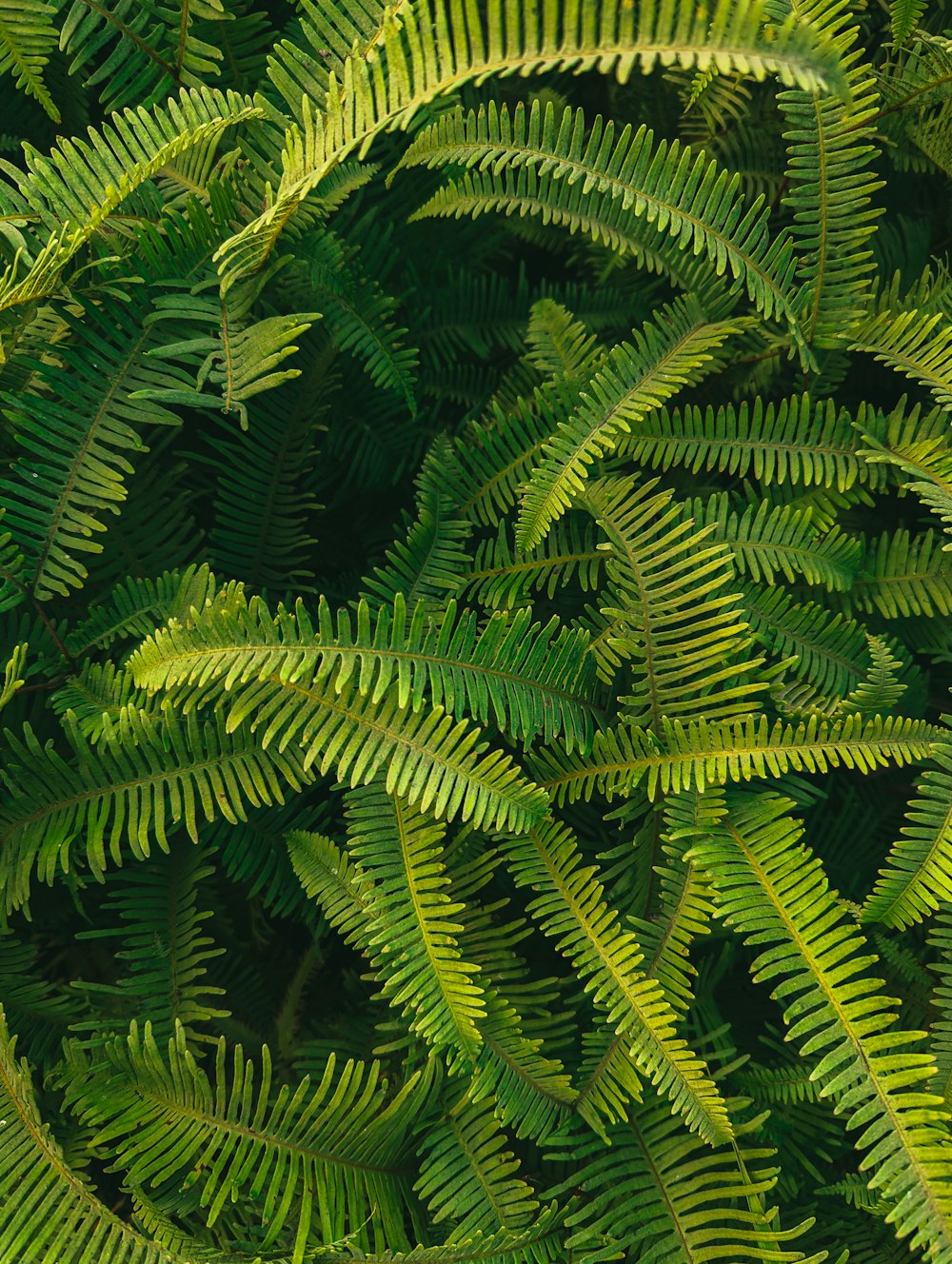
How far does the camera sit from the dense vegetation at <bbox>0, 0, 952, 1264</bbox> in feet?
3.73

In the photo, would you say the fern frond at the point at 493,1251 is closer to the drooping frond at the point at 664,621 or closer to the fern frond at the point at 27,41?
the drooping frond at the point at 664,621

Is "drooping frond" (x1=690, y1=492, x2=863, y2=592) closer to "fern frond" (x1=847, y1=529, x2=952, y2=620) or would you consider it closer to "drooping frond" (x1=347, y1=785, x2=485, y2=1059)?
"fern frond" (x1=847, y1=529, x2=952, y2=620)

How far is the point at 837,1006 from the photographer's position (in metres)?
1.11

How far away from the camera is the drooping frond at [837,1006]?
104cm

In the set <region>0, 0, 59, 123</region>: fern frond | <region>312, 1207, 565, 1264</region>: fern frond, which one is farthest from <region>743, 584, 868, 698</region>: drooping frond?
<region>0, 0, 59, 123</region>: fern frond

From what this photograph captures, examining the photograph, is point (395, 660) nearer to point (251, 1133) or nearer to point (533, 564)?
point (533, 564)

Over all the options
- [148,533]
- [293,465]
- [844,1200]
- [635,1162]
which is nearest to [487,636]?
[293,465]

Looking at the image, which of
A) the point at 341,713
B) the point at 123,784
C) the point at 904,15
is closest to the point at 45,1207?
the point at 123,784

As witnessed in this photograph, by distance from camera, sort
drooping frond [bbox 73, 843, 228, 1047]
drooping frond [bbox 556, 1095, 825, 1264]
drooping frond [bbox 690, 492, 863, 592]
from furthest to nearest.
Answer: drooping frond [bbox 690, 492, 863, 592], drooping frond [bbox 73, 843, 228, 1047], drooping frond [bbox 556, 1095, 825, 1264]

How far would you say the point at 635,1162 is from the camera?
1.23 meters

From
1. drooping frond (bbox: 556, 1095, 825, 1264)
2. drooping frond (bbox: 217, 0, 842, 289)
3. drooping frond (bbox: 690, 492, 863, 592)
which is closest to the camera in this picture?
drooping frond (bbox: 217, 0, 842, 289)

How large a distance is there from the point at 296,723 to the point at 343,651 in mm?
110

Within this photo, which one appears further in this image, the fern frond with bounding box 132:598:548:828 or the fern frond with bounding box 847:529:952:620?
the fern frond with bounding box 847:529:952:620

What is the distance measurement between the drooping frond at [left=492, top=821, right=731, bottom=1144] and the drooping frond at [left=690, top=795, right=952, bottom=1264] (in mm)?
124
